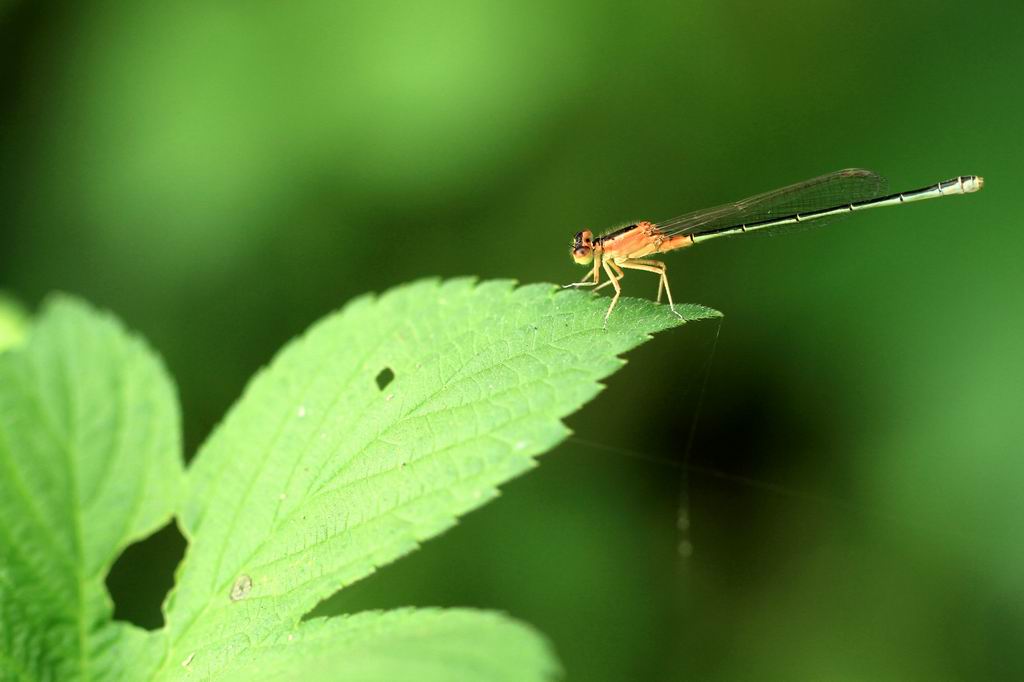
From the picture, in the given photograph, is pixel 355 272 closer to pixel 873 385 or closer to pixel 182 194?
pixel 182 194

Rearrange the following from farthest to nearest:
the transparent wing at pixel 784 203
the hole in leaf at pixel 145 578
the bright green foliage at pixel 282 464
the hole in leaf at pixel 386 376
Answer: the hole in leaf at pixel 145 578 < the transparent wing at pixel 784 203 < the hole in leaf at pixel 386 376 < the bright green foliage at pixel 282 464

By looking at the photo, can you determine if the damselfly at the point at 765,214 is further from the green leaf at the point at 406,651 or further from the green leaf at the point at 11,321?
the green leaf at the point at 11,321

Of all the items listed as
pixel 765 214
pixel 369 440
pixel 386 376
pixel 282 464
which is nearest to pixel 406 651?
pixel 369 440

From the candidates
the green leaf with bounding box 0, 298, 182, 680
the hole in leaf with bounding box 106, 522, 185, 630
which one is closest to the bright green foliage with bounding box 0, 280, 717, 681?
the green leaf with bounding box 0, 298, 182, 680

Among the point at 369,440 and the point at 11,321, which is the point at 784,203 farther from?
the point at 11,321

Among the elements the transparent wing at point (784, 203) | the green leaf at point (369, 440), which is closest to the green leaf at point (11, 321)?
the green leaf at point (369, 440)

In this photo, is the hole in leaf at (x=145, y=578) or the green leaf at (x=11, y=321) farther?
the hole in leaf at (x=145, y=578)

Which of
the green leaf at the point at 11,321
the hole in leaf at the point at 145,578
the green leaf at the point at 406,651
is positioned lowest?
the hole in leaf at the point at 145,578

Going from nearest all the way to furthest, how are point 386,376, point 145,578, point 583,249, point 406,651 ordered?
point 406,651, point 386,376, point 583,249, point 145,578
